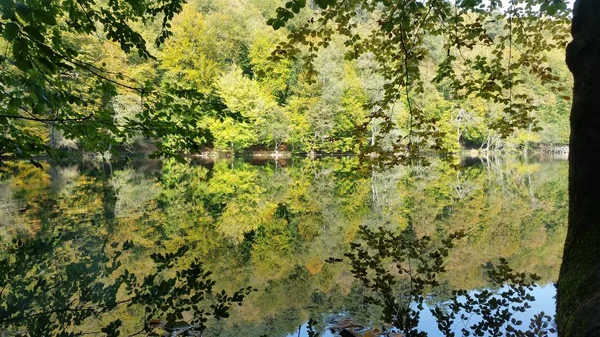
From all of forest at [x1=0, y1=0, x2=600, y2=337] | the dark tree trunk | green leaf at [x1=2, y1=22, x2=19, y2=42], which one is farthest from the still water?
the dark tree trunk

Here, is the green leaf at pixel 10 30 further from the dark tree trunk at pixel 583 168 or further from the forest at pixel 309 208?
the dark tree trunk at pixel 583 168

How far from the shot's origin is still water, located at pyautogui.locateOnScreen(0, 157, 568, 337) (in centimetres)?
512

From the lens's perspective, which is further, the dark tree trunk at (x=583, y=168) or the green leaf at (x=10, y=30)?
the dark tree trunk at (x=583, y=168)

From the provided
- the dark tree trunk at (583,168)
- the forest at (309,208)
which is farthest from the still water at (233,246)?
the dark tree trunk at (583,168)

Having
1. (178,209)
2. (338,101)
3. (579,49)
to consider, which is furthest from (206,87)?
(579,49)

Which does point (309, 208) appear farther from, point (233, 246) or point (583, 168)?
point (583, 168)

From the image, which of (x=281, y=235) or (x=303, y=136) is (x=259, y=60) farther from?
(x=281, y=235)

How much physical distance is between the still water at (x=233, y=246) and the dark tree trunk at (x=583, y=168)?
8.07 ft

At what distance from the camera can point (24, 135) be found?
4.70 metres

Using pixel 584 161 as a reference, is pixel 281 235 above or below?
below

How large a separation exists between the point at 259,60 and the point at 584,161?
48014mm

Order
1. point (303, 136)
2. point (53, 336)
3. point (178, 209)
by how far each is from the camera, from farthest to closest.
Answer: point (303, 136), point (178, 209), point (53, 336)

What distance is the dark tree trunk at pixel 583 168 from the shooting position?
2.02 metres

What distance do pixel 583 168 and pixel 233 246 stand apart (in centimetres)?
792
